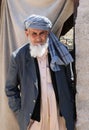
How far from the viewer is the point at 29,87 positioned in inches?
164

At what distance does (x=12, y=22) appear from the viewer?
4633 millimetres

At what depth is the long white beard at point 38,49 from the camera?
13.4 feet

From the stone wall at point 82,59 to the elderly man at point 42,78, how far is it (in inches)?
7.8

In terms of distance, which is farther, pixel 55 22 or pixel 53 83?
pixel 55 22

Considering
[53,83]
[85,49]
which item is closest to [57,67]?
[53,83]

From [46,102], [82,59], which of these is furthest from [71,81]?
[46,102]

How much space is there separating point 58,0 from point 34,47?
679 millimetres

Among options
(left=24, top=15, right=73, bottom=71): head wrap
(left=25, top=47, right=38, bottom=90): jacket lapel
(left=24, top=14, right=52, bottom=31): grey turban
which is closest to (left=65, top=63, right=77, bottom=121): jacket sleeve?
(left=24, top=15, right=73, bottom=71): head wrap

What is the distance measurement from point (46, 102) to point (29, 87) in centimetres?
23

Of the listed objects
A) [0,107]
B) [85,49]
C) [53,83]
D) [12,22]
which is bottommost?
[0,107]

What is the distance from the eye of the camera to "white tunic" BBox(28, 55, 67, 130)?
13.6 ft

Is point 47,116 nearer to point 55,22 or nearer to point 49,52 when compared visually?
point 49,52

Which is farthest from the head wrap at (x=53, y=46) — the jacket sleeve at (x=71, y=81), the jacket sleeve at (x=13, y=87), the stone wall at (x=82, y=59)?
the jacket sleeve at (x=13, y=87)

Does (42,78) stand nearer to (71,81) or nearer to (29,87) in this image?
(29,87)
